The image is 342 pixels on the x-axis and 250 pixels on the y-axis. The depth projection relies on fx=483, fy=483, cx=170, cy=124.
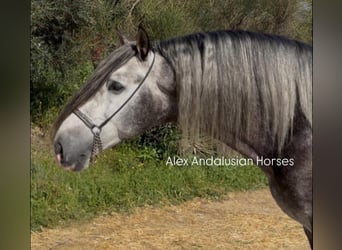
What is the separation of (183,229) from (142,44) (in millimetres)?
1265

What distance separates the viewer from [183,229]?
3264mm

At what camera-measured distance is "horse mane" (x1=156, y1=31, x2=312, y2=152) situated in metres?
3.11

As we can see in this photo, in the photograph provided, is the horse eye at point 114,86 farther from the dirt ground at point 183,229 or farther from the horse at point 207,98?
the dirt ground at point 183,229

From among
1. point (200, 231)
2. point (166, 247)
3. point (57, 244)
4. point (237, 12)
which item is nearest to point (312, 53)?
point (237, 12)

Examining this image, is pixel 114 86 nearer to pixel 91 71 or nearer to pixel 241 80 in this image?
pixel 91 71

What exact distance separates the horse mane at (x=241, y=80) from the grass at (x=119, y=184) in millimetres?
327

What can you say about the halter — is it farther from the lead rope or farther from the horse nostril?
the horse nostril

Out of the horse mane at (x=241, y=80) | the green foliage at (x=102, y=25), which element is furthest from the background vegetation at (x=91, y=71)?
the horse mane at (x=241, y=80)

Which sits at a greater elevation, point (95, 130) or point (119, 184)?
point (95, 130)

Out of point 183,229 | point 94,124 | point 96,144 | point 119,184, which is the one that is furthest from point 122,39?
point 183,229

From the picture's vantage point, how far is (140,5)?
10.4 ft

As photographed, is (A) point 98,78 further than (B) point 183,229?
No

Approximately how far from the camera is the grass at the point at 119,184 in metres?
3.22
